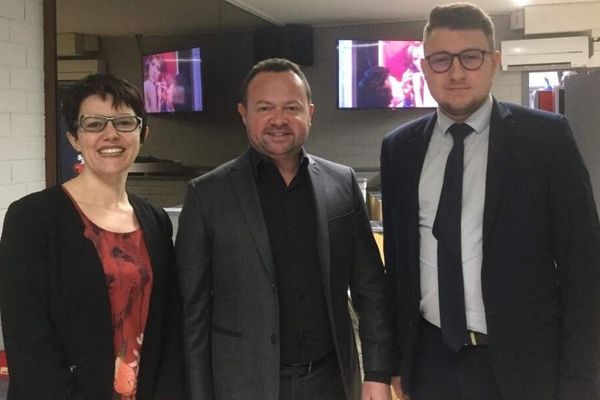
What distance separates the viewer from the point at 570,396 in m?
1.52

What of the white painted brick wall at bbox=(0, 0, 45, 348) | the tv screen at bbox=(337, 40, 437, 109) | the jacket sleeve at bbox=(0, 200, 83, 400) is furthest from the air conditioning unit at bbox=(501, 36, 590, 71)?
the jacket sleeve at bbox=(0, 200, 83, 400)

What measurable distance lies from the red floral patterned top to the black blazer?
2.94 feet

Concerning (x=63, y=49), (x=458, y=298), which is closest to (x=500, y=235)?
(x=458, y=298)

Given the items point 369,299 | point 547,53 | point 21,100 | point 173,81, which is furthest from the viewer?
point 547,53

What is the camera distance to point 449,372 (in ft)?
5.39

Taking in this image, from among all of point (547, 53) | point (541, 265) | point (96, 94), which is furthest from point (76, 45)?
point (547, 53)

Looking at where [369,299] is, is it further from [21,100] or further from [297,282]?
[21,100]

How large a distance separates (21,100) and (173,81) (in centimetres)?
250

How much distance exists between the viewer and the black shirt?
1.71 m

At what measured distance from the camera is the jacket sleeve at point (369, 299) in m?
1.81

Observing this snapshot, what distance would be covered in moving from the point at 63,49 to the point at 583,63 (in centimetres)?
483

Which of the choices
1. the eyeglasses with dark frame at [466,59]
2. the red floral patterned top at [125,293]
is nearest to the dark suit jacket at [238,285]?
the red floral patterned top at [125,293]

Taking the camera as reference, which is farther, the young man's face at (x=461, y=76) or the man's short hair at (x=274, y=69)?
the man's short hair at (x=274, y=69)

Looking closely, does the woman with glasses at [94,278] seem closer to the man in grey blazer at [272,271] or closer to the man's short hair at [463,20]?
the man in grey blazer at [272,271]
